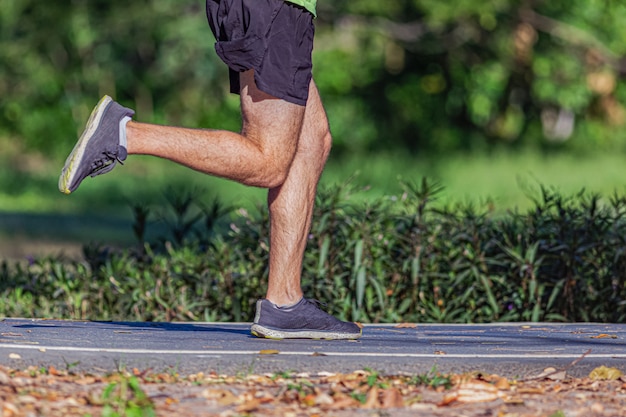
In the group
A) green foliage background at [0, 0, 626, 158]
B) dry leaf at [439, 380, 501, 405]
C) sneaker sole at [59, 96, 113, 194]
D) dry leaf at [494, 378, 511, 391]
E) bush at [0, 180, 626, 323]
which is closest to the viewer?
dry leaf at [439, 380, 501, 405]

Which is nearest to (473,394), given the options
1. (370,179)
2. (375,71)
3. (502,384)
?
(502,384)

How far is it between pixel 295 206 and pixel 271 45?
72 centimetres

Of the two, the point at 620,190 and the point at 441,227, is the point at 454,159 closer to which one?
the point at 620,190

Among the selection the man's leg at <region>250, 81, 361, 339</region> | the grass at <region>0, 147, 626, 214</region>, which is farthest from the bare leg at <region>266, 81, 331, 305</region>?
the grass at <region>0, 147, 626, 214</region>

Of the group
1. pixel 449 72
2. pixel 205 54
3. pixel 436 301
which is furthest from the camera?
pixel 449 72

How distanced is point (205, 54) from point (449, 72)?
6.02 m

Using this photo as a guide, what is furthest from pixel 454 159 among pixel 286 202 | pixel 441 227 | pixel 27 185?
pixel 286 202

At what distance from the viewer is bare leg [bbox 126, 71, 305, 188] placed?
471 cm

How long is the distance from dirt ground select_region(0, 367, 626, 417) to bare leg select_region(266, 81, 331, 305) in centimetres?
87

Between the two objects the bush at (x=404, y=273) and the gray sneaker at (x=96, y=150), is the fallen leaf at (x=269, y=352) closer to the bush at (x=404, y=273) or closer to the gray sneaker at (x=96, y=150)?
the gray sneaker at (x=96, y=150)

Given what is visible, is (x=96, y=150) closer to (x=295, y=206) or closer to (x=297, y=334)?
(x=295, y=206)

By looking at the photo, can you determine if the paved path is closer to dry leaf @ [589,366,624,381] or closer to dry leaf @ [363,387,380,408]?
dry leaf @ [589,366,624,381]

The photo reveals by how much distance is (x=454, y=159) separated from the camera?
22.9m

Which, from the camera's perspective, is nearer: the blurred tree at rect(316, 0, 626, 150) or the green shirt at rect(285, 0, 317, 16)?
the green shirt at rect(285, 0, 317, 16)
